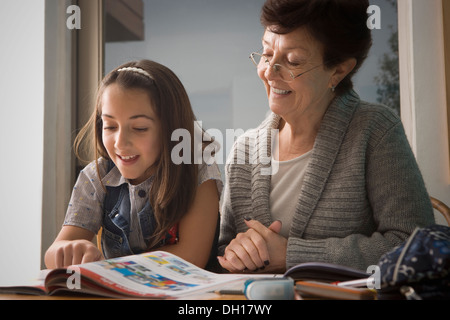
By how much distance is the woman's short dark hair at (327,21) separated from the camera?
1.12 m

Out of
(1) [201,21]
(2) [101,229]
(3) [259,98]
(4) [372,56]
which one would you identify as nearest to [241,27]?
(1) [201,21]

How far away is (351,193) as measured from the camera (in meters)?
1.07

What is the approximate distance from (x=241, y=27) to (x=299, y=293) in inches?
59.6

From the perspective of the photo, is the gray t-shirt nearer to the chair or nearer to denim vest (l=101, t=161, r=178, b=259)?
denim vest (l=101, t=161, r=178, b=259)

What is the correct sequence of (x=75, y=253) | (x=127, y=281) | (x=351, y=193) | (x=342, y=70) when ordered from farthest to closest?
(x=342, y=70) < (x=351, y=193) < (x=75, y=253) < (x=127, y=281)

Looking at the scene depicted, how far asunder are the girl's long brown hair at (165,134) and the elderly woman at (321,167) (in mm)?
145

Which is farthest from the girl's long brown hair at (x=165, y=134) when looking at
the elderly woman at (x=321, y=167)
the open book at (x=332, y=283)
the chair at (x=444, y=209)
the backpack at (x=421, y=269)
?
the chair at (x=444, y=209)

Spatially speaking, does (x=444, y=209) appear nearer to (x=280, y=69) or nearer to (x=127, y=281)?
(x=280, y=69)

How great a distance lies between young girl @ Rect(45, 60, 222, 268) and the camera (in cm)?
109

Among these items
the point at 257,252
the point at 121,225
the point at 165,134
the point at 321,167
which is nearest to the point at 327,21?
the point at 321,167

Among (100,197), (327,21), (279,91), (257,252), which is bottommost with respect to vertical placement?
(257,252)

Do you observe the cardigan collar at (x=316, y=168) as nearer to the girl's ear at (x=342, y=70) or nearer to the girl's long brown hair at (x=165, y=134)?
the girl's ear at (x=342, y=70)

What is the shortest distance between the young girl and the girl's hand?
0.52 feet

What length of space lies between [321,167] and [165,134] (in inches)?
14.7
